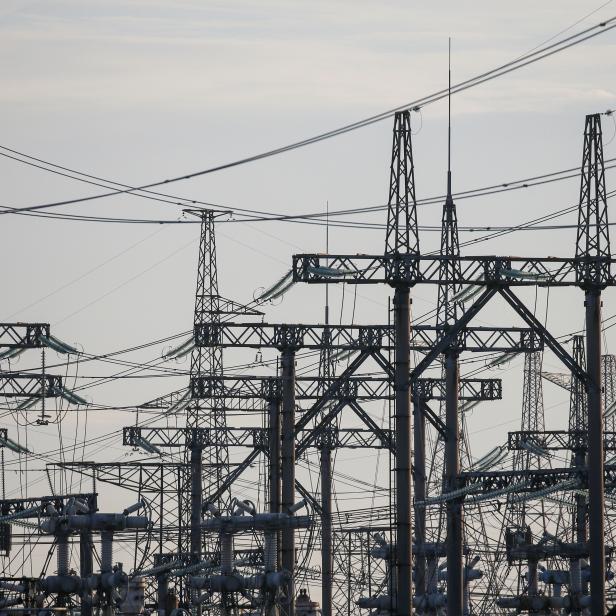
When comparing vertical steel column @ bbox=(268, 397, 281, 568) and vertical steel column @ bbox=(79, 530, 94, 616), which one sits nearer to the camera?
vertical steel column @ bbox=(79, 530, 94, 616)

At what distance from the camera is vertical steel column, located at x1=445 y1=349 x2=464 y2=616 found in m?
62.7

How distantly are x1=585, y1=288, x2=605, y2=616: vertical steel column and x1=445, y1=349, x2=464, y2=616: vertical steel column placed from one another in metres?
6.23

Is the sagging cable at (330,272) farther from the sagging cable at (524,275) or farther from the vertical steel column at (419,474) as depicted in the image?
the vertical steel column at (419,474)

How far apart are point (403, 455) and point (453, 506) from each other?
370 inches

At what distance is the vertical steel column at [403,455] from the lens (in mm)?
55312

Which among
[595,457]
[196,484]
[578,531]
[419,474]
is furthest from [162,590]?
[595,457]

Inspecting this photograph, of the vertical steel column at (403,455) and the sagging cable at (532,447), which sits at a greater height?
the sagging cable at (532,447)

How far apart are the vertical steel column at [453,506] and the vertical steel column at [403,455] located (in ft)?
23.0

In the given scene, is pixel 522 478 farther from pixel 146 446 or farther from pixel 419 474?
pixel 146 446

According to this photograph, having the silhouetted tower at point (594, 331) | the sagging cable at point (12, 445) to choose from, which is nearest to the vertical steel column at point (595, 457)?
the silhouetted tower at point (594, 331)

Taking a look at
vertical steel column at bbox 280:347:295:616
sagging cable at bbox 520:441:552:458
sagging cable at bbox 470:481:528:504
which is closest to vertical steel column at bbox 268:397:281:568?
vertical steel column at bbox 280:347:295:616

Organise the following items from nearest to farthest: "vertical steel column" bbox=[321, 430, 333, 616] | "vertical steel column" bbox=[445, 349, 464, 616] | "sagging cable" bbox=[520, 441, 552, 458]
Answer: "vertical steel column" bbox=[445, 349, 464, 616] → "sagging cable" bbox=[520, 441, 552, 458] → "vertical steel column" bbox=[321, 430, 333, 616]

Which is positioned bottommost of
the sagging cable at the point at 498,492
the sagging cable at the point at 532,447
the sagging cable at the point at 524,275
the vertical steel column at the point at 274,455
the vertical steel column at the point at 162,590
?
the vertical steel column at the point at 162,590

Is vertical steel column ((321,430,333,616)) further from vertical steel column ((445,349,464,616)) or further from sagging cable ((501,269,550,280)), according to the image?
sagging cable ((501,269,550,280))
